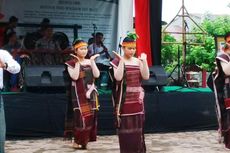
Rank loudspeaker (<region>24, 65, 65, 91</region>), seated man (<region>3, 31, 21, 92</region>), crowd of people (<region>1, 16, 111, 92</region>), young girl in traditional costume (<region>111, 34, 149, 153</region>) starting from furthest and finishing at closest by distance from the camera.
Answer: crowd of people (<region>1, 16, 111, 92</region>), seated man (<region>3, 31, 21, 92</region>), loudspeaker (<region>24, 65, 65, 91</region>), young girl in traditional costume (<region>111, 34, 149, 153</region>)

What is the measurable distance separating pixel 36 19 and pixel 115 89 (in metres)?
5.73

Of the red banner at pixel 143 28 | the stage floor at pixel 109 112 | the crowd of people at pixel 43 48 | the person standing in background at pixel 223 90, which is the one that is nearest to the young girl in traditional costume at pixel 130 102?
the person standing in background at pixel 223 90

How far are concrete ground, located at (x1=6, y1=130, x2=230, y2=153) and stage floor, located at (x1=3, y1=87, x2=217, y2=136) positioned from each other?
0.19 m

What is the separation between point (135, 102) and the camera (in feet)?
16.2

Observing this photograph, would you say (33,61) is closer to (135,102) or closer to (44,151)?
(44,151)

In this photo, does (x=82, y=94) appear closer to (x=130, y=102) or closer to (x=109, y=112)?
(x=130, y=102)

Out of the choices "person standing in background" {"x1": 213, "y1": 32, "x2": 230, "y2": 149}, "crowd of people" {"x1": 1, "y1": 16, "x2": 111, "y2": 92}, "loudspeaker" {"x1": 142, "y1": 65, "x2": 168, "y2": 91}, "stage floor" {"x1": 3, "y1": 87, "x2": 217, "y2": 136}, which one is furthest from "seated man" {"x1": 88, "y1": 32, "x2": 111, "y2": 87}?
"person standing in background" {"x1": 213, "y1": 32, "x2": 230, "y2": 149}

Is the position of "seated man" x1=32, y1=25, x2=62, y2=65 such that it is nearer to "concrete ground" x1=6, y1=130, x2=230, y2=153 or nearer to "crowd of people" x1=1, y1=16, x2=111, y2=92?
"crowd of people" x1=1, y1=16, x2=111, y2=92

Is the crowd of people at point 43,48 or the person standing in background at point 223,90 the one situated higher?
the crowd of people at point 43,48

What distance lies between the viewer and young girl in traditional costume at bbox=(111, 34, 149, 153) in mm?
4902

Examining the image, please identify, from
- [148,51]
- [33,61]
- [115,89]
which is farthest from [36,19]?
[115,89]

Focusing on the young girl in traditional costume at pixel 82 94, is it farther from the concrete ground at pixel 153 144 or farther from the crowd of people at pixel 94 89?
the concrete ground at pixel 153 144

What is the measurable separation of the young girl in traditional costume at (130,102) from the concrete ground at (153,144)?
134 centimetres

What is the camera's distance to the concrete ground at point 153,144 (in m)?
6.34
